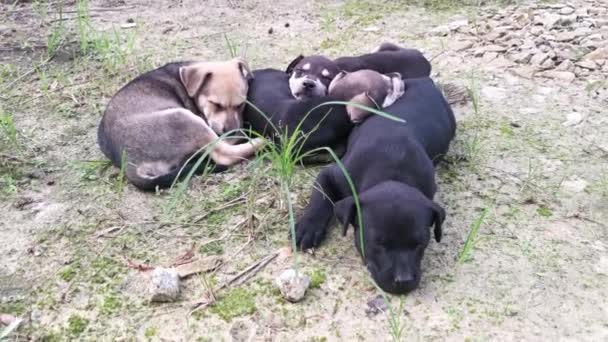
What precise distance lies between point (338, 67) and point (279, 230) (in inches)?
88.9

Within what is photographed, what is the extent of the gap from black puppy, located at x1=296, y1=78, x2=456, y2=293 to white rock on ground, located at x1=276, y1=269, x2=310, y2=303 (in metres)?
0.38

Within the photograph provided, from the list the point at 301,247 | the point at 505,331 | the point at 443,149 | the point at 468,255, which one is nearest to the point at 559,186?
the point at 443,149

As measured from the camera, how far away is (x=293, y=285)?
3820 millimetres

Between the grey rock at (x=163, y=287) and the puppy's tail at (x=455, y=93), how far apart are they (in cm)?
334

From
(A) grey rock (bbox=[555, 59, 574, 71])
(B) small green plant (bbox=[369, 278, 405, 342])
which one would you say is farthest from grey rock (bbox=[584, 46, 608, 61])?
(B) small green plant (bbox=[369, 278, 405, 342])

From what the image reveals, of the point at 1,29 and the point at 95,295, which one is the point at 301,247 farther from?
the point at 1,29

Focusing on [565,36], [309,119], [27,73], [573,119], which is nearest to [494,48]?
[565,36]

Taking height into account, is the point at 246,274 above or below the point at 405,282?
below

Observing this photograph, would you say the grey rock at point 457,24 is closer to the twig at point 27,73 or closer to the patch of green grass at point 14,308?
the twig at point 27,73

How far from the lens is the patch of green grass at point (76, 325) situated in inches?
145

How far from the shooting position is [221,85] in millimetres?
5758

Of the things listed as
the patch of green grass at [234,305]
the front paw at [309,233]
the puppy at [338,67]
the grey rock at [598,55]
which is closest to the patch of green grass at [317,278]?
the front paw at [309,233]

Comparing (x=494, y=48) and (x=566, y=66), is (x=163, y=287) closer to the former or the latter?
(x=566, y=66)

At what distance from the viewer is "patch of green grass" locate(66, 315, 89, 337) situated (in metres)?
3.68
